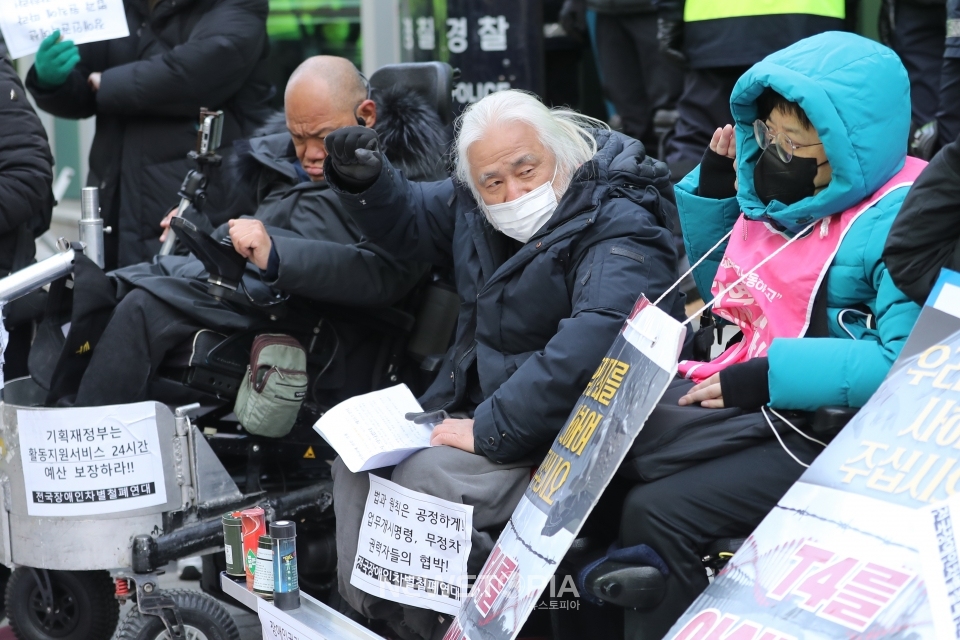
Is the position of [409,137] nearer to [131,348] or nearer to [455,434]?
[131,348]

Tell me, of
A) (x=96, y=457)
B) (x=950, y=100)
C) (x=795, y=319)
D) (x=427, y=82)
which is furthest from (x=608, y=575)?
(x=950, y=100)

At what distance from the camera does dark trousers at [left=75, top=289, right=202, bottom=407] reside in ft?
11.5

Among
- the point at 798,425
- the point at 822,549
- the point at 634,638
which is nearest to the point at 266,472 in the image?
the point at 634,638

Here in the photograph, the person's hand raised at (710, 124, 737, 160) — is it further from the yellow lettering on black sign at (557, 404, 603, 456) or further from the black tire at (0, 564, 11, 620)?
the black tire at (0, 564, 11, 620)

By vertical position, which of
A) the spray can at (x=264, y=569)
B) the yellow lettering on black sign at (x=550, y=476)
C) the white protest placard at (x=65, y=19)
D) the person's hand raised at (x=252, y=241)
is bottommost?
A: the spray can at (x=264, y=569)

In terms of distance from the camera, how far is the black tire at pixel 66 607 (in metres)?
3.73

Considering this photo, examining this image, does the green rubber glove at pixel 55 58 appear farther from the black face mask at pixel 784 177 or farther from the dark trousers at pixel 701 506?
the dark trousers at pixel 701 506

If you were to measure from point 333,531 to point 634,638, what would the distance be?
126 centimetres

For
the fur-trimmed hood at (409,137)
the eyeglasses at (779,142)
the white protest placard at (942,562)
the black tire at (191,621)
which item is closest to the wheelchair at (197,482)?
the black tire at (191,621)

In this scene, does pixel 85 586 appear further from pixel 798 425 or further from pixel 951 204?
pixel 951 204

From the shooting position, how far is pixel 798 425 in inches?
100.0

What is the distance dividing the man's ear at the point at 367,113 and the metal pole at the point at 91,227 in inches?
36.9

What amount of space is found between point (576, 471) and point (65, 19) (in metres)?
2.76

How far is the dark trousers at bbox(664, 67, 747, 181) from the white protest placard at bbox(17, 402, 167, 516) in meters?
2.40
